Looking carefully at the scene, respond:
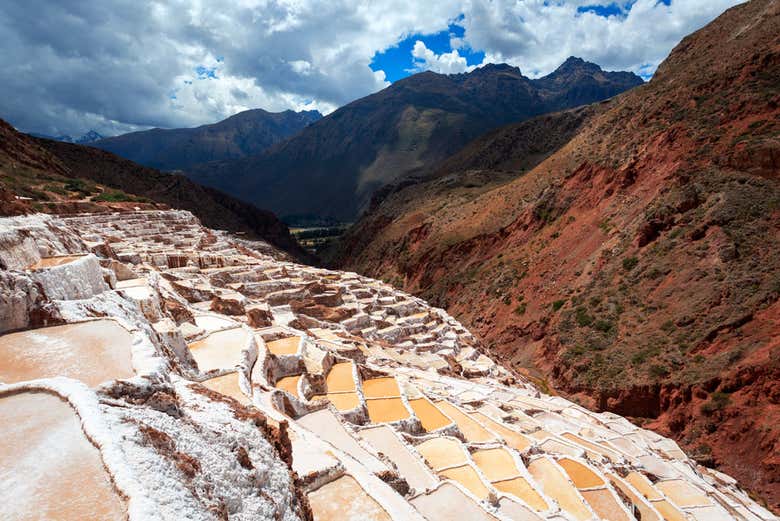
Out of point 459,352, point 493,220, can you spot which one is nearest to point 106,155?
point 493,220

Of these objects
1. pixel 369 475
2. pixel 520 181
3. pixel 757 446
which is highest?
pixel 520 181

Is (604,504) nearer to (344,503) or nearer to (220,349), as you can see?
(344,503)

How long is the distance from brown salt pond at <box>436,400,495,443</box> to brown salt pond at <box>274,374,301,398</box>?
4.92 metres

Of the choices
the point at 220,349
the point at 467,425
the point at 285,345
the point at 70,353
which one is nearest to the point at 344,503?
the point at 70,353

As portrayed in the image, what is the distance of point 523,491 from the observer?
10.5 m

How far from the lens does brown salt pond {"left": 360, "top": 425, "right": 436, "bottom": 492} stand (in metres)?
9.41

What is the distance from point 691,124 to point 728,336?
21.1m

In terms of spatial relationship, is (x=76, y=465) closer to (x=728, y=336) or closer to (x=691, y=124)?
(x=728, y=336)

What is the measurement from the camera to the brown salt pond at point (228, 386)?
867cm

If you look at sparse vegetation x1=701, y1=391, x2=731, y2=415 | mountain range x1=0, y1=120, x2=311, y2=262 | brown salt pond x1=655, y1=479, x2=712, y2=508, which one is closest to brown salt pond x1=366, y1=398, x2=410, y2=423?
brown salt pond x1=655, y1=479, x2=712, y2=508

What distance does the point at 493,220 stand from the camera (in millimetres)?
53969

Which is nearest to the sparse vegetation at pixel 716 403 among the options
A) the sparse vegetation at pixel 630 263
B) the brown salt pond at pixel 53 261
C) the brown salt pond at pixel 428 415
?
the sparse vegetation at pixel 630 263

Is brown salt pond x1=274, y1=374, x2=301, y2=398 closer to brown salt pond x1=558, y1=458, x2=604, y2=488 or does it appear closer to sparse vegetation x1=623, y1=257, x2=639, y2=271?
brown salt pond x1=558, y1=458, x2=604, y2=488

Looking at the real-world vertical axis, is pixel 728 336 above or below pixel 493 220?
below
